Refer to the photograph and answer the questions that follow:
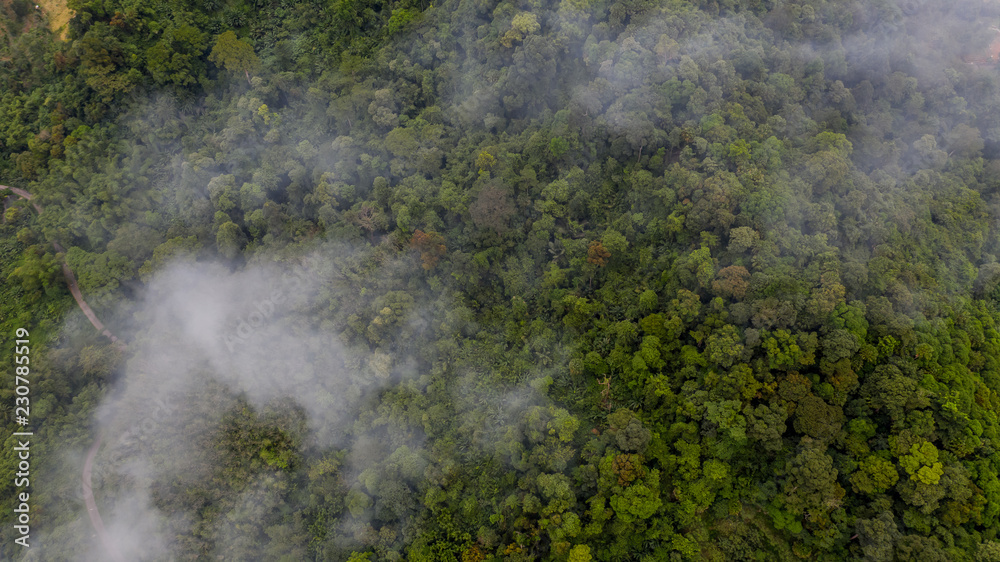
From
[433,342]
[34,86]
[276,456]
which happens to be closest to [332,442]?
[276,456]

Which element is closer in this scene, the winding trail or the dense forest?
the dense forest

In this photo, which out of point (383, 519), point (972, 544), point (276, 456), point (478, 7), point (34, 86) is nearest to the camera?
point (972, 544)

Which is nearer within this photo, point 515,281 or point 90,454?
point 90,454

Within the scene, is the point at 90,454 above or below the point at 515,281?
below

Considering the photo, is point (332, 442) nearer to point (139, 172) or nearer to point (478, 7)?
point (139, 172)
